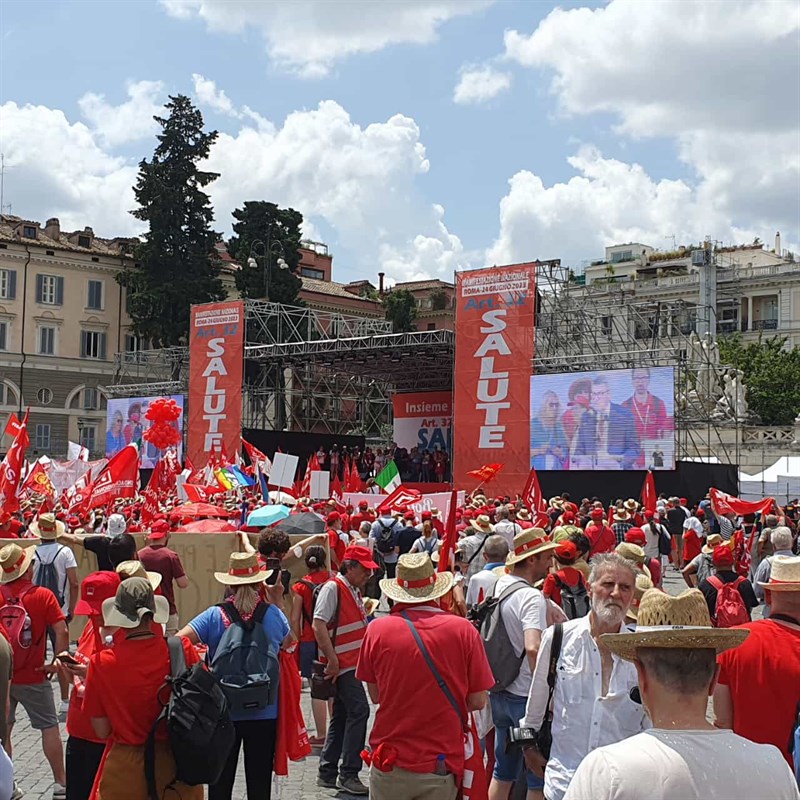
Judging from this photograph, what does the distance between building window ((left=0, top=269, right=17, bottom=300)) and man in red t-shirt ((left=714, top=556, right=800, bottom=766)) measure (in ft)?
186

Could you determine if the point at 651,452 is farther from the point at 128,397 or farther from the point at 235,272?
the point at 235,272

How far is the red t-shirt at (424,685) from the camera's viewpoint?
4.75 metres

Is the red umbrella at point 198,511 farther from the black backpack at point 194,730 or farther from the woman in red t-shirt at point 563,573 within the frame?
the black backpack at point 194,730

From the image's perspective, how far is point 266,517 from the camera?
1341 cm

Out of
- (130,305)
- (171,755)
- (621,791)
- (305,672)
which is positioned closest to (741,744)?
(621,791)

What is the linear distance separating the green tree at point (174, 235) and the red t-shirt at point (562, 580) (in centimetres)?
4828

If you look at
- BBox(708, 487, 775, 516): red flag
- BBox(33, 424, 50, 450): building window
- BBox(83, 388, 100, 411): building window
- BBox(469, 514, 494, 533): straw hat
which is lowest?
BBox(469, 514, 494, 533): straw hat

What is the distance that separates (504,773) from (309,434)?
3609 cm

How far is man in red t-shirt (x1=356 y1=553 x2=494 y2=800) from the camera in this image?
474 cm

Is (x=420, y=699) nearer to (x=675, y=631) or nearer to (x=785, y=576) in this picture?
(x=785, y=576)

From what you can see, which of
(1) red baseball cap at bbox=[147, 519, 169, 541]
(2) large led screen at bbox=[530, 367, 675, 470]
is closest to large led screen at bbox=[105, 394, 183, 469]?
(2) large led screen at bbox=[530, 367, 675, 470]

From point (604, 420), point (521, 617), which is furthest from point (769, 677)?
point (604, 420)

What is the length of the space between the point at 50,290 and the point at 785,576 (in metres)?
57.4

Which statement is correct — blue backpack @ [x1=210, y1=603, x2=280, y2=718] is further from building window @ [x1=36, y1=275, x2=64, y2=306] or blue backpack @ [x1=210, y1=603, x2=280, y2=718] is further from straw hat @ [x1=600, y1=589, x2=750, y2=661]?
building window @ [x1=36, y1=275, x2=64, y2=306]
